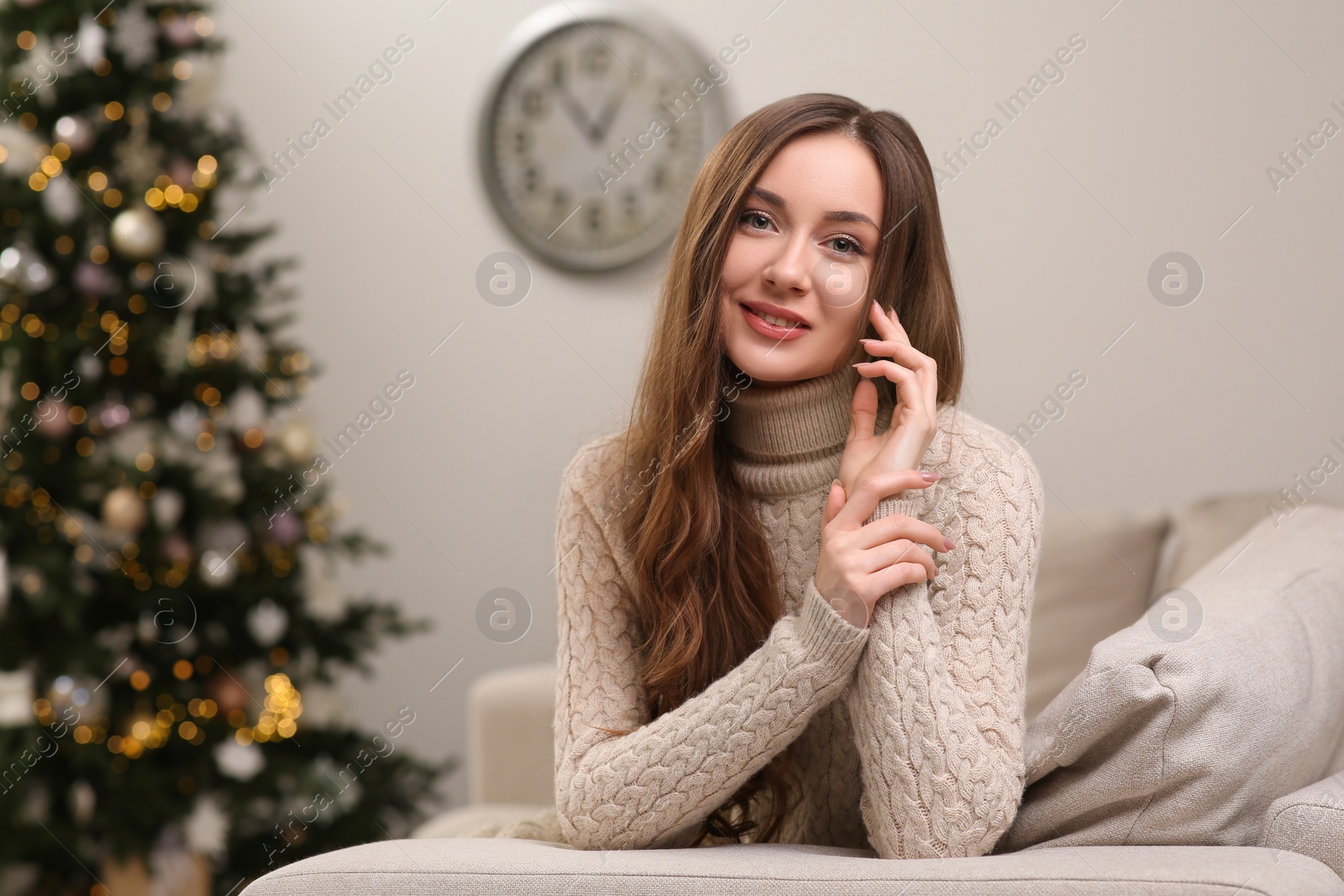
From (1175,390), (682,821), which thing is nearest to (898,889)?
(682,821)

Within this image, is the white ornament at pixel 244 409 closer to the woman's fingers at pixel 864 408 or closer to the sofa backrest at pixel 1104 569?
the sofa backrest at pixel 1104 569

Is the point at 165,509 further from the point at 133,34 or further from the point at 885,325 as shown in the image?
the point at 885,325

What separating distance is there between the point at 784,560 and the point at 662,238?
193 centimetres

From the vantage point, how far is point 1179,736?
1057mm

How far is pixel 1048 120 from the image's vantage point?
8.93 ft

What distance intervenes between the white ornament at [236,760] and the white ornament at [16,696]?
1.28 feet

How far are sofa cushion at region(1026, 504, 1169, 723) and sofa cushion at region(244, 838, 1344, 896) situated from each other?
1.06 m

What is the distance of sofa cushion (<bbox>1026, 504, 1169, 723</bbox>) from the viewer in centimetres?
210

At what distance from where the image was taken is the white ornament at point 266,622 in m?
2.59

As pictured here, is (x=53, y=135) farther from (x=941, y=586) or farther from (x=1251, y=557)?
(x=1251, y=557)

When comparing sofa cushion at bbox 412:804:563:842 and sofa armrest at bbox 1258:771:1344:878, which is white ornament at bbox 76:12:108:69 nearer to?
sofa cushion at bbox 412:804:563:842

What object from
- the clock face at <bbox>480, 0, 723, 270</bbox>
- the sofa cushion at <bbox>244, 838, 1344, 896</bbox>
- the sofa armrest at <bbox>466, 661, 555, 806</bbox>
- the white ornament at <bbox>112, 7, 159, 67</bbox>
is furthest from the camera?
the clock face at <bbox>480, 0, 723, 270</bbox>

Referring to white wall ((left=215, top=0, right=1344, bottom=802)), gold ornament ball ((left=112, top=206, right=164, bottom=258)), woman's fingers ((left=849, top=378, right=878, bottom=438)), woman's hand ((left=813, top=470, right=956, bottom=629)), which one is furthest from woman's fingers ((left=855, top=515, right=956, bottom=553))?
gold ornament ball ((left=112, top=206, right=164, bottom=258))

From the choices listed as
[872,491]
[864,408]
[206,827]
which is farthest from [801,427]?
[206,827]
